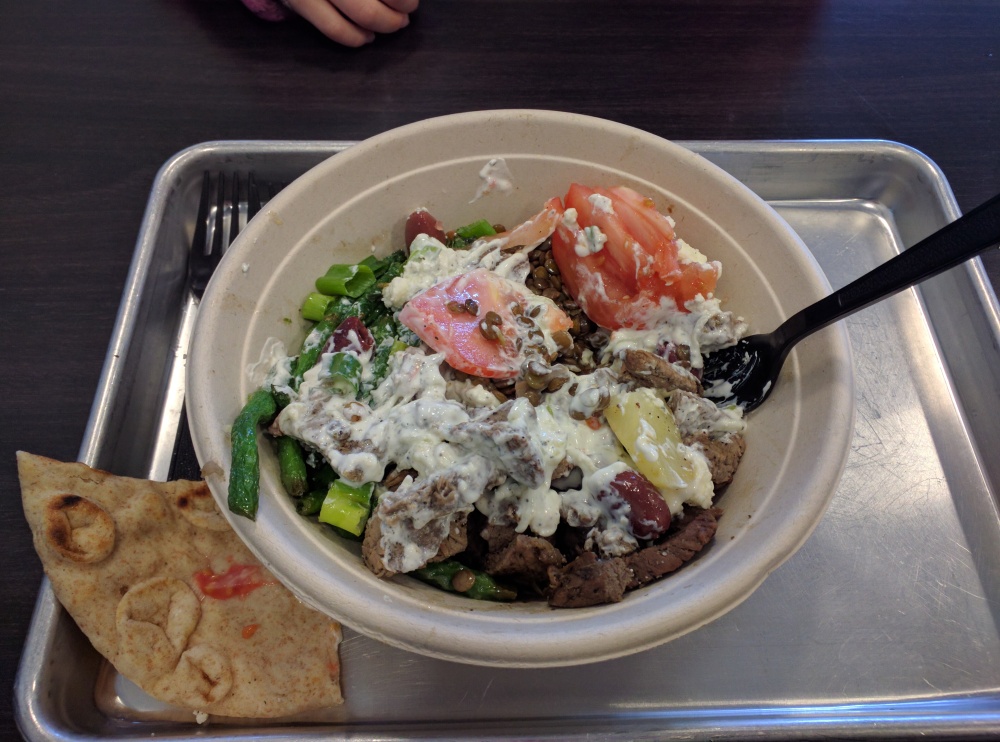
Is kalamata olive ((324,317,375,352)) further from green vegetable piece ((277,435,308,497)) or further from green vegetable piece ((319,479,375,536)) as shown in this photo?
green vegetable piece ((319,479,375,536))

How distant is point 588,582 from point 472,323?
2.86ft

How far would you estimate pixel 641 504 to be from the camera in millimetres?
1659

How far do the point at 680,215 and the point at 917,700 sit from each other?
1.79 metres

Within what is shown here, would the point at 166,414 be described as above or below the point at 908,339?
below

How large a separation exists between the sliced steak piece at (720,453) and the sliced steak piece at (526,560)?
538 millimetres

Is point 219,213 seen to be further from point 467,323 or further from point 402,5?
point 402,5

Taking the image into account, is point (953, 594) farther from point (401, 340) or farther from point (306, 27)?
point (306, 27)

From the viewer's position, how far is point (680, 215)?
214cm

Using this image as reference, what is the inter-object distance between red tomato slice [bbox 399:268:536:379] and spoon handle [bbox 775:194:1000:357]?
0.85 m

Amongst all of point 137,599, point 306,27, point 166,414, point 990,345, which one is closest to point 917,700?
point 990,345

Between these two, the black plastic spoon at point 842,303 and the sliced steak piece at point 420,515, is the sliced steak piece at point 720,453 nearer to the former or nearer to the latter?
the black plastic spoon at point 842,303

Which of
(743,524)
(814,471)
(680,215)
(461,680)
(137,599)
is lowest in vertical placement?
(461,680)

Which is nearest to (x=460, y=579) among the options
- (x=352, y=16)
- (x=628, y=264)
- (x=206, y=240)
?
(x=628, y=264)

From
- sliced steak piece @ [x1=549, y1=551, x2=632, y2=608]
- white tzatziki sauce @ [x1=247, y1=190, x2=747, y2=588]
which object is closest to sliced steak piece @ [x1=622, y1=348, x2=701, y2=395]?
white tzatziki sauce @ [x1=247, y1=190, x2=747, y2=588]
